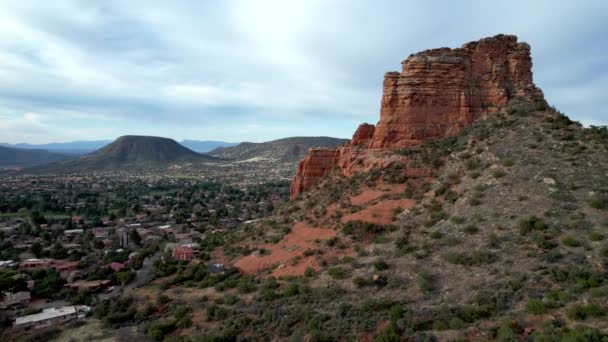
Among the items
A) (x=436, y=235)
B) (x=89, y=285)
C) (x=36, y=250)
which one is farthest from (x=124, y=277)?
(x=436, y=235)

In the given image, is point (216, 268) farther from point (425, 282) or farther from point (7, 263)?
point (7, 263)

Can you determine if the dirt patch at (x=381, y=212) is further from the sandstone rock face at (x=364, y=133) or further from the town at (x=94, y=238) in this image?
the town at (x=94, y=238)

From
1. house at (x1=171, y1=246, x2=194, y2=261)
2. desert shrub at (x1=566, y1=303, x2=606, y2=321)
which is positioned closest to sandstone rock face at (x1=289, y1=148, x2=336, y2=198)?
house at (x1=171, y1=246, x2=194, y2=261)

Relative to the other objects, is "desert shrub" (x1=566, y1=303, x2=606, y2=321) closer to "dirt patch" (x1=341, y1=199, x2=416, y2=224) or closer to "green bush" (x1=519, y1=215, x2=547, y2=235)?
"green bush" (x1=519, y1=215, x2=547, y2=235)

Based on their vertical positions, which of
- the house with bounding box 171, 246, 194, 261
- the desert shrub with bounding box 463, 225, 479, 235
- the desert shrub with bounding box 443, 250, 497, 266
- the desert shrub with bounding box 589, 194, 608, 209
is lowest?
the house with bounding box 171, 246, 194, 261

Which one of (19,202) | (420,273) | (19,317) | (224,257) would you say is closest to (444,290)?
(420,273)

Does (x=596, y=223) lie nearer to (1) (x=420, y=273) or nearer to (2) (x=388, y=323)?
(1) (x=420, y=273)
